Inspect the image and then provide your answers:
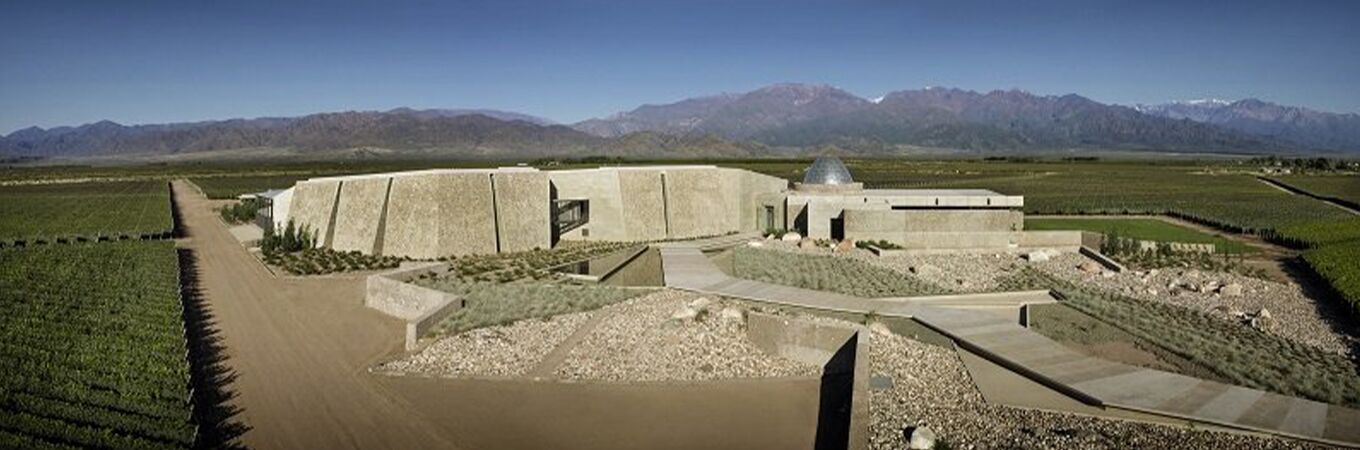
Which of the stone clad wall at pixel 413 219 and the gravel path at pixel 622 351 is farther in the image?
the stone clad wall at pixel 413 219

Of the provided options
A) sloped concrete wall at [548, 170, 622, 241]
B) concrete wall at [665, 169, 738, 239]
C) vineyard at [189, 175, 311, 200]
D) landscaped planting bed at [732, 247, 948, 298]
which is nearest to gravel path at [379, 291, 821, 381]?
Answer: landscaped planting bed at [732, 247, 948, 298]

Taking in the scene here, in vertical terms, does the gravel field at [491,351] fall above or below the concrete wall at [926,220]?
below

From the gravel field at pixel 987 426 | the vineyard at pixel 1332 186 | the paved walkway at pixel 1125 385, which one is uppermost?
the paved walkway at pixel 1125 385

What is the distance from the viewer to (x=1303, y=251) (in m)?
33.0

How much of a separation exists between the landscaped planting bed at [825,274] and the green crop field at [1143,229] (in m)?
12.6

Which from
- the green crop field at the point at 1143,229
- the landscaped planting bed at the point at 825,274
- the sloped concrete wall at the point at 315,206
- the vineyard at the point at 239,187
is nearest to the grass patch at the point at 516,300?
the landscaped planting bed at the point at 825,274

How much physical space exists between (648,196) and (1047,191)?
45719mm

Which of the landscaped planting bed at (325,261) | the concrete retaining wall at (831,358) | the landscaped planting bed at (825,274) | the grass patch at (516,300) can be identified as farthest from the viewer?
the landscaped planting bed at (325,261)

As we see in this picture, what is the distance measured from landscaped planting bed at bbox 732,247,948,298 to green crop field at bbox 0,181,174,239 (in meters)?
31.1

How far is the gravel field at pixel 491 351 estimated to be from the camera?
17.2 metres

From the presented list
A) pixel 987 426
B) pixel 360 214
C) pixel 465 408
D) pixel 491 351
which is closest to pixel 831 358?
pixel 987 426

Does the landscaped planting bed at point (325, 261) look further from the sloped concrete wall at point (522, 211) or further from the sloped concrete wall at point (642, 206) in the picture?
the sloped concrete wall at point (642, 206)

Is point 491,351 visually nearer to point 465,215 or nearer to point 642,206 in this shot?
point 465,215

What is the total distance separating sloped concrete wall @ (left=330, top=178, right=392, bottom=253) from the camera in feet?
104
